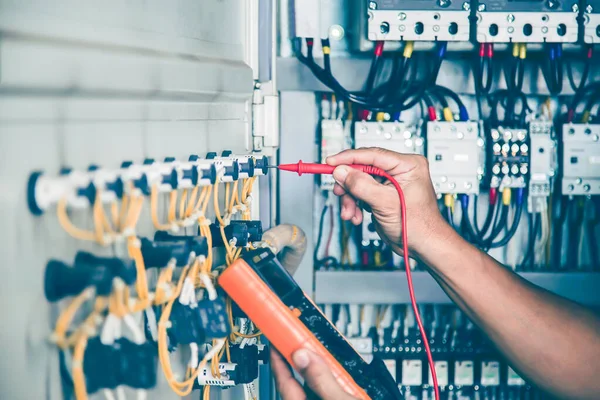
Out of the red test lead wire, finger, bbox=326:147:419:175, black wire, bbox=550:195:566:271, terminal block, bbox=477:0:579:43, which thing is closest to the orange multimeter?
the red test lead wire

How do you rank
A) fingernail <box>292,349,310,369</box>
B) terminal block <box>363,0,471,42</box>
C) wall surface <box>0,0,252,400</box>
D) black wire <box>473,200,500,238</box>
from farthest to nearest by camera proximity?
1. black wire <box>473,200,500,238</box>
2. terminal block <box>363,0,471,42</box>
3. fingernail <box>292,349,310,369</box>
4. wall surface <box>0,0,252,400</box>

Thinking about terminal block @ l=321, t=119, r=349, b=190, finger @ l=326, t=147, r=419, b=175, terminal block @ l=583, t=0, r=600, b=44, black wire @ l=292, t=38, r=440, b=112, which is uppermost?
terminal block @ l=583, t=0, r=600, b=44

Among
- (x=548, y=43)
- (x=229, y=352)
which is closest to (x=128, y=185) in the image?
(x=229, y=352)

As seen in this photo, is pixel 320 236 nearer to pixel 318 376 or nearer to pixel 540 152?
pixel 540 152

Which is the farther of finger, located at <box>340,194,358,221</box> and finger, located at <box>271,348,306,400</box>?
finger, located at <box>340,194,358,221</box>

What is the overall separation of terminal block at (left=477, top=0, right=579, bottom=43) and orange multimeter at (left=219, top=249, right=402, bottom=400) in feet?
2.90

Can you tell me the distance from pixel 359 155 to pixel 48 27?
28.7 inches

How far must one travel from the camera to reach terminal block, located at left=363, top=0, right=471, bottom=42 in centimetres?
149

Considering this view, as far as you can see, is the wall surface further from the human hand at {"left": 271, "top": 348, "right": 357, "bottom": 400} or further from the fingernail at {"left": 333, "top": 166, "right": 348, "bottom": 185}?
the fingernail at {"left": 333, "top": 166, "right": 348, "bottom": 185}

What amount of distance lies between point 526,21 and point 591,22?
17cm

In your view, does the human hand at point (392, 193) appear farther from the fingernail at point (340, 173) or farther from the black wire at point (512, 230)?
the black wire at point (512, 230)

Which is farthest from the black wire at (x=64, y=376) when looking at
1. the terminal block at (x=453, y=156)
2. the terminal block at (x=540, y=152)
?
the terminal block at (x=540, y=152)

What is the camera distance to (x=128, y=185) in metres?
0.63

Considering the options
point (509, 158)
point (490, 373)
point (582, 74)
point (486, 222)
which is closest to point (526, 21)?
→ point (582, 74)
